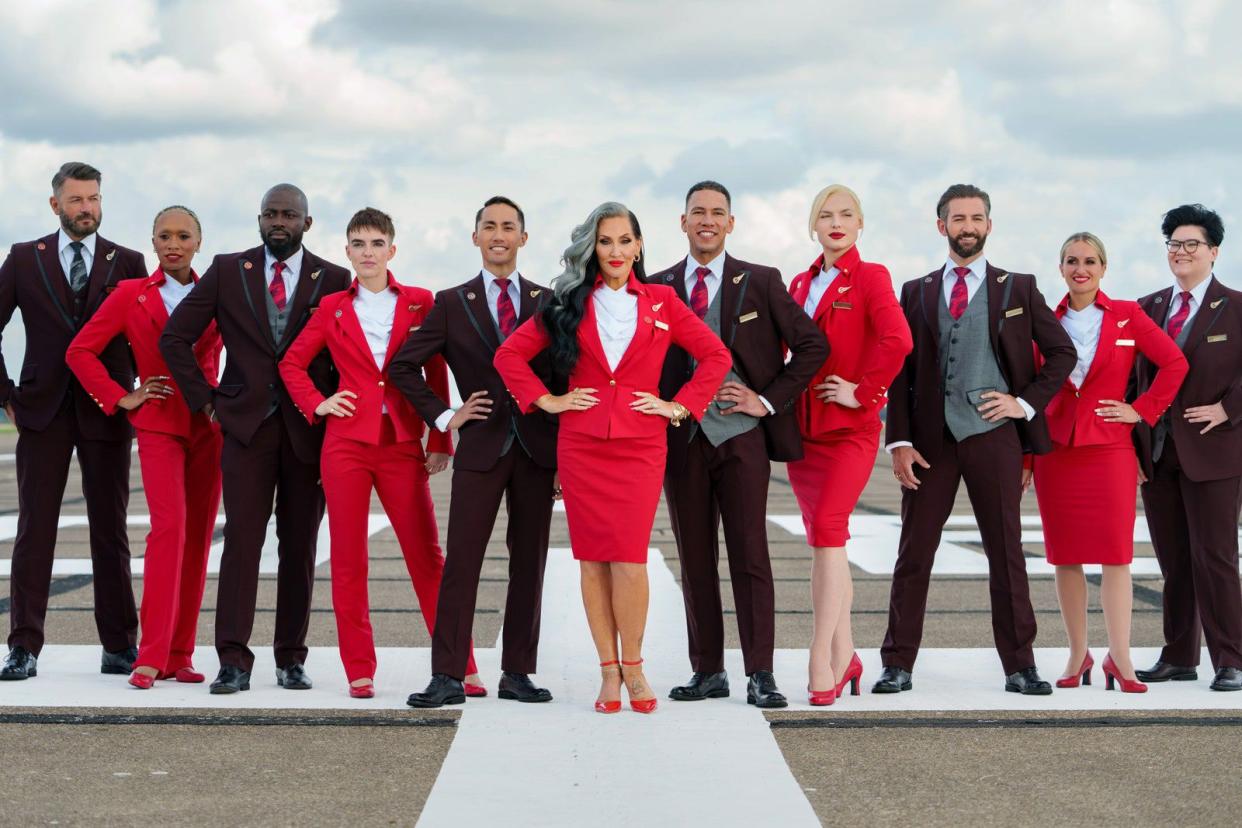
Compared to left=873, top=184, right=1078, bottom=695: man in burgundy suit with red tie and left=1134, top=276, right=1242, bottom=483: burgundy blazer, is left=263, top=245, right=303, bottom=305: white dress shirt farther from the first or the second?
left=1134, top=276, right=1242, bottom=483: burgundy blazer

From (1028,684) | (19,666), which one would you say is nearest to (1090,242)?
(1028,684)

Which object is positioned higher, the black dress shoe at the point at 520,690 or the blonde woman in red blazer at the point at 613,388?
the blonde woman in red blazer at the point at 613,388

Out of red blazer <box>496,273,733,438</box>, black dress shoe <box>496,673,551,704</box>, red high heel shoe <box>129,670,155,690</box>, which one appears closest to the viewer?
red blazer <box>496,273,733,438</box>

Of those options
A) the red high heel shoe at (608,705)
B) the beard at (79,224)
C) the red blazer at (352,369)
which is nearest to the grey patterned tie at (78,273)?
the beard at (79,224)

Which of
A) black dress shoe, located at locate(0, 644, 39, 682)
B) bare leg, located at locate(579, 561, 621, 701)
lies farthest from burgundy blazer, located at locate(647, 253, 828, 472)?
black dress shoe, located at locate(0, 644, 39, 682)

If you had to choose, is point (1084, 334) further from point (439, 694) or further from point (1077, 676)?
point (439, 694)

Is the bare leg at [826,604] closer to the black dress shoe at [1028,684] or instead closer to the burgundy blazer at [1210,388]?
the black dress shoe at [1028,684]

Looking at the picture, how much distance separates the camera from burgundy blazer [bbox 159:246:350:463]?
621 cm

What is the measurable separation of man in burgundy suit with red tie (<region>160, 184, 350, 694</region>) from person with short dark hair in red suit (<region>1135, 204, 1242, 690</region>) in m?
3.75

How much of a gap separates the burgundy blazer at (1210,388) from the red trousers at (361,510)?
3244mm

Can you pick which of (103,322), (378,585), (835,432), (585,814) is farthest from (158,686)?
(378,585)

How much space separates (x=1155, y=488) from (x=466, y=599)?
3219 mm

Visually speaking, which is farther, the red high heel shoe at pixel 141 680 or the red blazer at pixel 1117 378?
the red blazer at pixel 1117 378

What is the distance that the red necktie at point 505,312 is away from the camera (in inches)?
238
